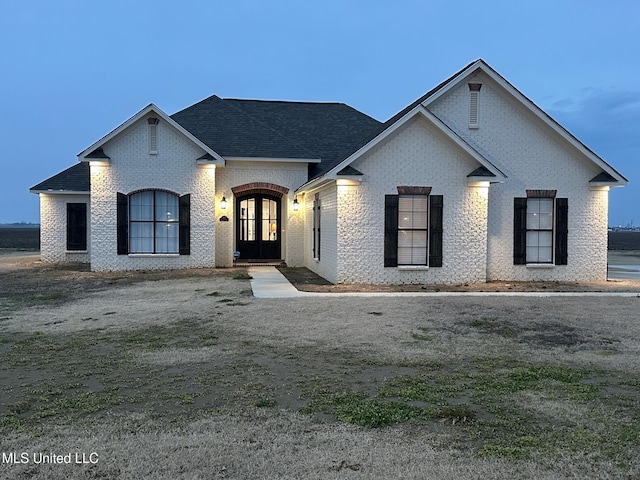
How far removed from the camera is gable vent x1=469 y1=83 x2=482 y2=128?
15.7 meters

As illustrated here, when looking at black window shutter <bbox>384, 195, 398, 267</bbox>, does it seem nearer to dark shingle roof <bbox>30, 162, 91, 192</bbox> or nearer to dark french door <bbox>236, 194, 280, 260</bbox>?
dark french door <bbox>236, 194, 280, 260</bbox>

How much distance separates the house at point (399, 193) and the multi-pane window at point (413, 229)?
28mm

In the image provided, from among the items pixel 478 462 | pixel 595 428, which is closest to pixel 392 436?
pixel 478 462

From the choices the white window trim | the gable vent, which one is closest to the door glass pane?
the white window trim

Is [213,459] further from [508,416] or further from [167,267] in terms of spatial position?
[167,267]

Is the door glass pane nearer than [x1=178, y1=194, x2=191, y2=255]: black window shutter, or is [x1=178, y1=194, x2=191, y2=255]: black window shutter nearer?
the door glass pane

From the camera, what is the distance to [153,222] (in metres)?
18.3

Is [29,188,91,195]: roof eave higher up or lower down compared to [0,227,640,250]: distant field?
higher up

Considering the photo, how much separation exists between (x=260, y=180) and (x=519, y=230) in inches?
371

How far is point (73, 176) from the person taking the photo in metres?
23.0

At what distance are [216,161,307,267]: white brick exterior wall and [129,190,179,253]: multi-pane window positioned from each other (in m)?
1.92

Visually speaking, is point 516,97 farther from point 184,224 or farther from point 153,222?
point 153,222

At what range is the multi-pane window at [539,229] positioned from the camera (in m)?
16.0

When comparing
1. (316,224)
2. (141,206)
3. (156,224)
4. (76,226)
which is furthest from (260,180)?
(76,226)
